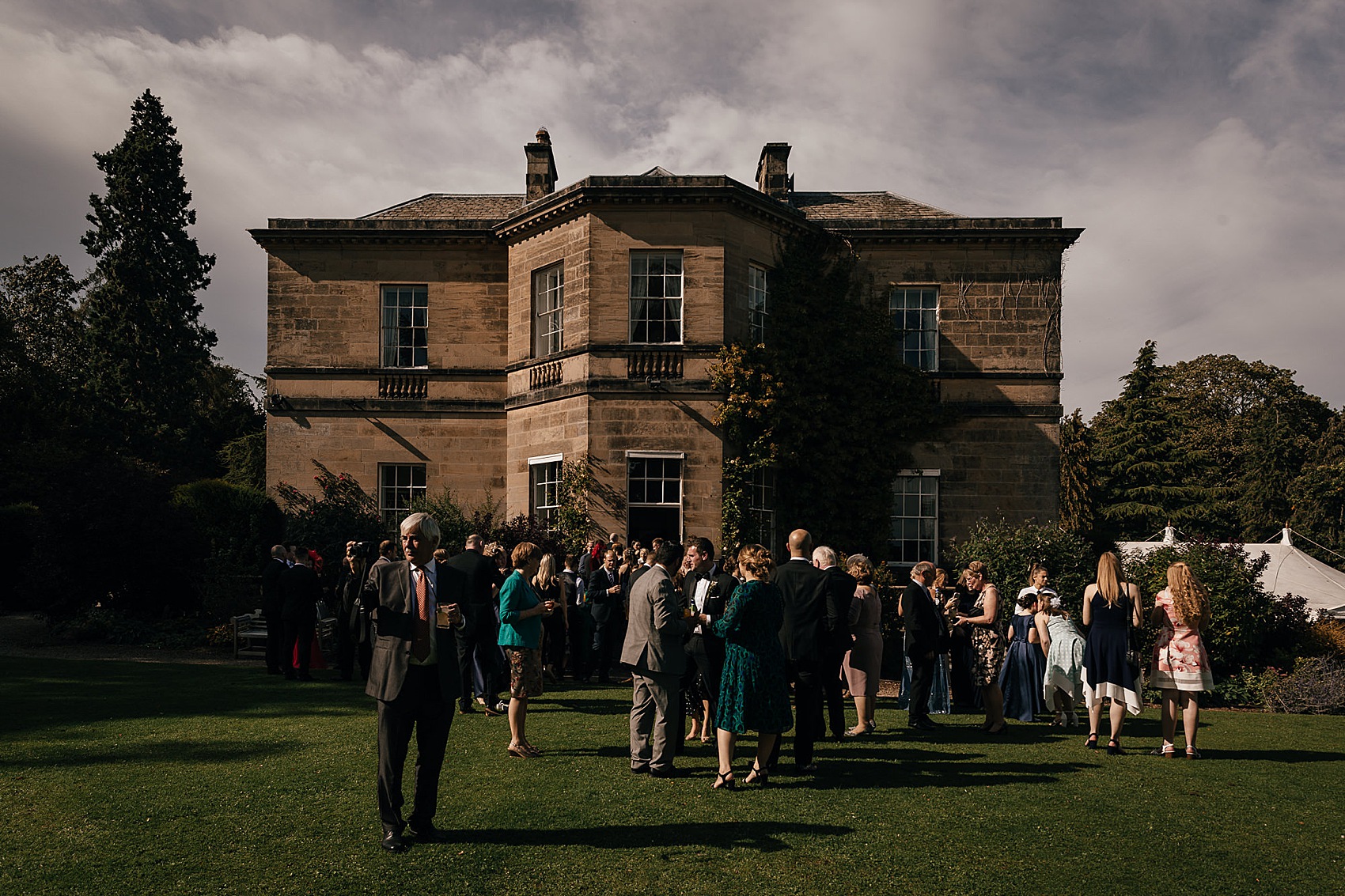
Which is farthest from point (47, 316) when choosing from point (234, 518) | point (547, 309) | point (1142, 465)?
point (1142, 465)

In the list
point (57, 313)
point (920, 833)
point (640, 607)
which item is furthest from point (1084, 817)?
point (57, 313)

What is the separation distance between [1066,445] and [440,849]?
4037 cm

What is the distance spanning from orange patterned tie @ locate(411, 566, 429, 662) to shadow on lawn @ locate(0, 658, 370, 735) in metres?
5.28

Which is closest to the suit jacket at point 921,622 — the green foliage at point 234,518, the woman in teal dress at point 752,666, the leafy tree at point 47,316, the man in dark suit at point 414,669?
the woman in teal dress at point 752,666

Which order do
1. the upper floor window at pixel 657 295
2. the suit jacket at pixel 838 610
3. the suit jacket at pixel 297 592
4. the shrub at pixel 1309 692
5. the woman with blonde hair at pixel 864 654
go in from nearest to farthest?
the suit jacket at pixel 838 610 < the woman with blonde hair at pixel 864 654 < the suit jacket at pixel 297 592 < the shrub at pixel 1309 692 < the upper floor window at pixel 657 295

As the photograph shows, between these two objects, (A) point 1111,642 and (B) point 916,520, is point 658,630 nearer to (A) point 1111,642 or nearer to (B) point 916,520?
(A) point 1111,642

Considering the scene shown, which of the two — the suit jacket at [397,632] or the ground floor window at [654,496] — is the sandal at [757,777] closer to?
the suit jacket at [397,632]

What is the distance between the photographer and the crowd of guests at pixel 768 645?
5945 mm

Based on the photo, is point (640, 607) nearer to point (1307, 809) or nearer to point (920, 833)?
point (920, 833)

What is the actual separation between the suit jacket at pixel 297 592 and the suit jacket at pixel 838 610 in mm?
7899

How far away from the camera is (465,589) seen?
22.6ft

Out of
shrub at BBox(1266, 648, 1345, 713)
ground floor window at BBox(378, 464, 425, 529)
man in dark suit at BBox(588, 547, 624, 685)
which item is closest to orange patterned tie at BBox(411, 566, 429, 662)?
man in dark suit at BBox(588, 547, 624, 685)

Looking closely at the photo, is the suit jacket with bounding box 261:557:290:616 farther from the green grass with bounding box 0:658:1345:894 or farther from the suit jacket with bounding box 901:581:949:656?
the suit jacket with bounding box 901:581:949:656

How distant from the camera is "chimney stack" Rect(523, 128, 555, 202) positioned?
21.7 metres
